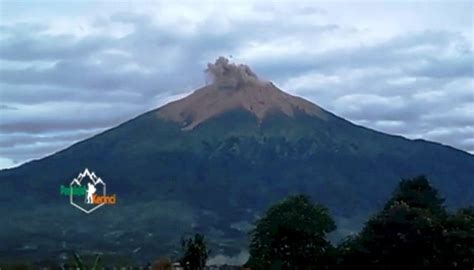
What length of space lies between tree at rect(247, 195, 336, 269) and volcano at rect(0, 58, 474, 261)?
4163cm

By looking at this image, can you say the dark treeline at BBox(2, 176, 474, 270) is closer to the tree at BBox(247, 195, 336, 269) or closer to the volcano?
the tree at BBox(247, 195, 336, 269)

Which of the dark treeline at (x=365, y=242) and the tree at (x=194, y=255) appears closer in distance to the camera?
the dark treeline at (x=365, y=242)

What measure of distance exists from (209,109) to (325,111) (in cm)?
1799

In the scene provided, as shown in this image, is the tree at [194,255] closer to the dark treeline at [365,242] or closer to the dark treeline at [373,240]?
the dark treeline at [365,242]

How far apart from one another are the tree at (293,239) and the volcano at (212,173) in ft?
137

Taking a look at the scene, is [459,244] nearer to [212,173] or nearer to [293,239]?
[293,239]

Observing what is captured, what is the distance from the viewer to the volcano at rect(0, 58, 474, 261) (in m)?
115

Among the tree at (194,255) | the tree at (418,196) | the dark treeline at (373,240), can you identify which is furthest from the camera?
the tree at (418,196)

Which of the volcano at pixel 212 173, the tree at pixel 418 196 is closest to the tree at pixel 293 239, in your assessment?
the tree at pixel 418 196

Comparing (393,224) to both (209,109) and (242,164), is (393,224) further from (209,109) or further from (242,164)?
(209,109)

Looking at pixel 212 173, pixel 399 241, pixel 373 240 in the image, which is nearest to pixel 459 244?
pixel 399 241

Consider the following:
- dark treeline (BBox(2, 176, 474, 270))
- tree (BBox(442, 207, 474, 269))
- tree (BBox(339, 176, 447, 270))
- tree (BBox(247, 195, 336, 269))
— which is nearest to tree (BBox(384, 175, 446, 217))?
dark treeline (BBox(2, 176, 474, 270))

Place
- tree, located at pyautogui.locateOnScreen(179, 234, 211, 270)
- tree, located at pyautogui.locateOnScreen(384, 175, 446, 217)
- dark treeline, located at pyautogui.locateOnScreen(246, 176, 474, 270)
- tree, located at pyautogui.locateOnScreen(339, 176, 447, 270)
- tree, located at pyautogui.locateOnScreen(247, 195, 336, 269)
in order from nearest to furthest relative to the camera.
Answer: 1. dark treeline, located at pyautogui.locateOnScreen(246, 176, 474, 270)
2. tree, located at pyautogui.locateOnScreen(179, 234, 211, 270)
3. tree, located at pyautogui.locateOnScreen(339, 176, 447, 270)
4. tree, located at pyautogui.locateOnScreen(247, 195, 336, 269)
5. tree, located at pyautogui.locateOnScreen(384, 175, 446, 217)

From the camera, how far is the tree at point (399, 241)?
49094 millimetres
